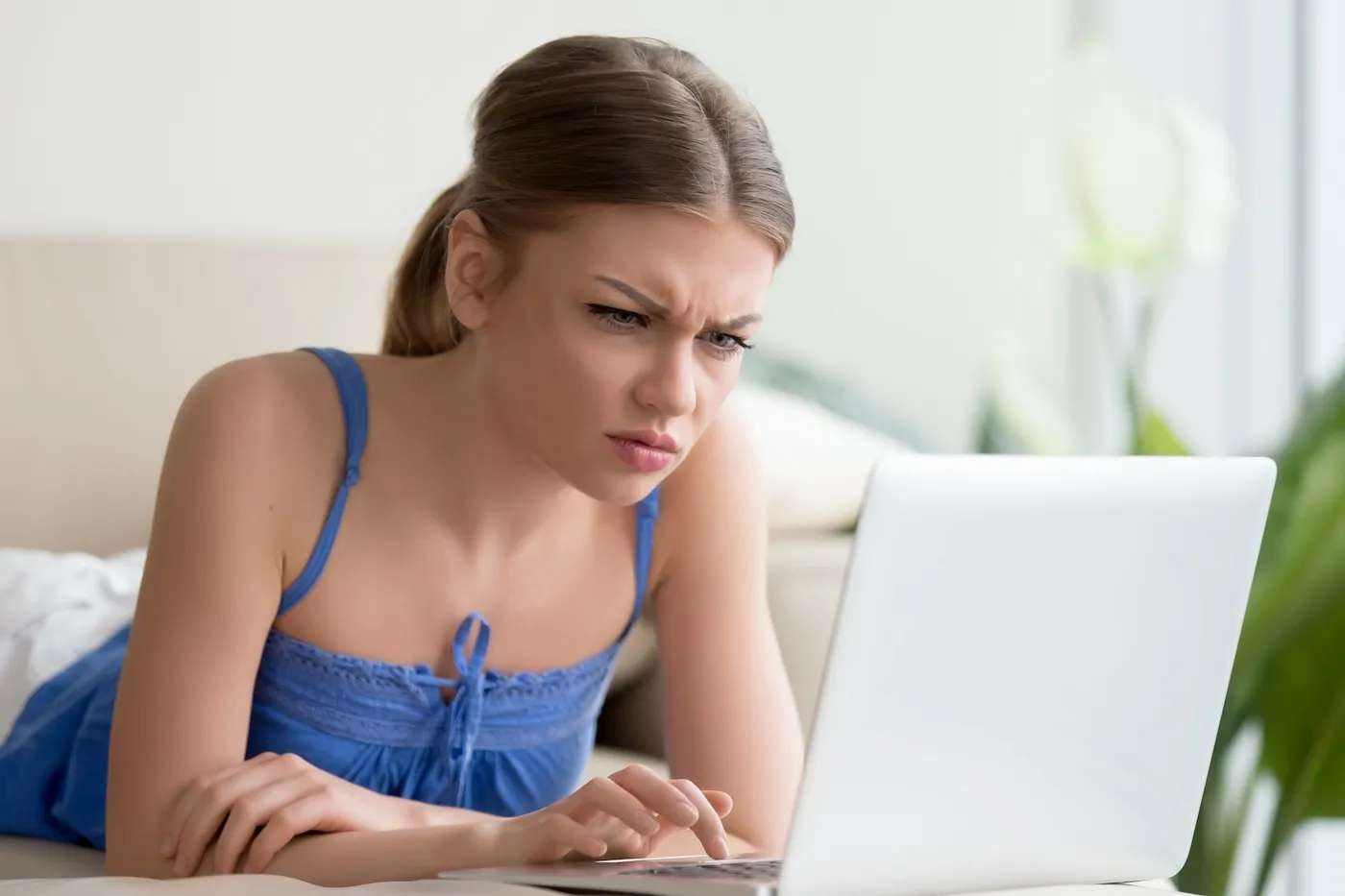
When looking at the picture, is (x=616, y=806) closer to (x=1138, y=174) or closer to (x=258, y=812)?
(x=258, y=812)

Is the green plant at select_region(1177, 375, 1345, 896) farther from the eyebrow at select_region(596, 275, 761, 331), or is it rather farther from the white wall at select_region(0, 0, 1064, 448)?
the eyebrow at select_region(596, 275, 761, 331)

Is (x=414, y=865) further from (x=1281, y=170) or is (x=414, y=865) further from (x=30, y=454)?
(x=1281, y=170)

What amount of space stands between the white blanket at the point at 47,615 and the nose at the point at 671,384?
706mm

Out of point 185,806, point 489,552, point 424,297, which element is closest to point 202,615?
point 185,806

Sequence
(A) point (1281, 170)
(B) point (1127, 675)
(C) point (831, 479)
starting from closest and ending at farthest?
(B) point (1127, 675), (C) point (831, 479), (A) point (1281, 170)

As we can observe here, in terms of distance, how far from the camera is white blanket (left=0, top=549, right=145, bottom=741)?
4.86 feet

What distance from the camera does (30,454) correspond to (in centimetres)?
178

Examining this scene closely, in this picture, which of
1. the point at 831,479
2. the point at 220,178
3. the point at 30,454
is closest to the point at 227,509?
the point at 30,454

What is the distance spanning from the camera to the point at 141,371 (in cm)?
185

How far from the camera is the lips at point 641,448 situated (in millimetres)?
1056

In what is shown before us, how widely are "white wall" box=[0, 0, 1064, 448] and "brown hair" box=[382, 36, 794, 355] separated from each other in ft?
3.85

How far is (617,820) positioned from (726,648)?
43 centimetres

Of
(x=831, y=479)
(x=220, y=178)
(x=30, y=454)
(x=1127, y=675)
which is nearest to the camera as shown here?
(x=1127, y=675)

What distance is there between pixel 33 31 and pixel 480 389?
4.01ft
